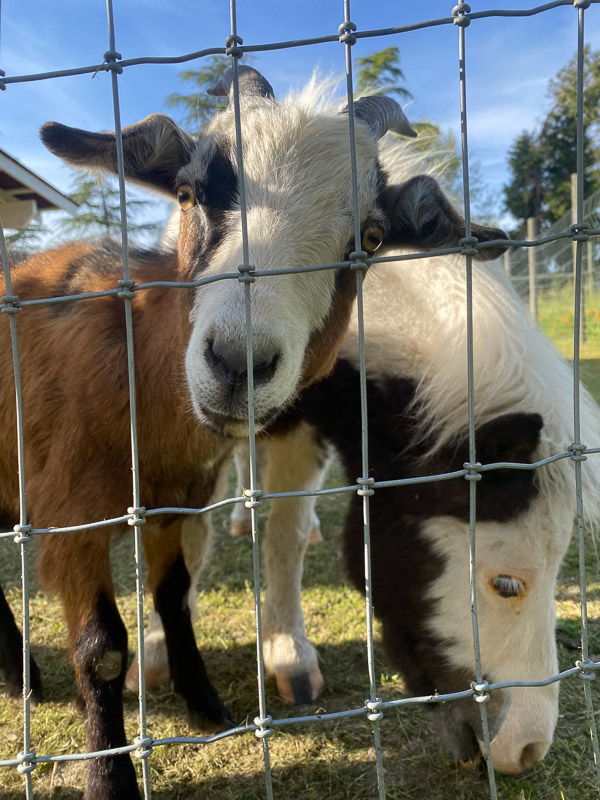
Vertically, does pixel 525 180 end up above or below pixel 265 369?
above

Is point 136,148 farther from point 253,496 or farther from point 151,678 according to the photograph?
point 151,678

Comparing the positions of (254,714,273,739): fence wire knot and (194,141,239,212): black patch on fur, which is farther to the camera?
(194,141,239,212): black patch on fur

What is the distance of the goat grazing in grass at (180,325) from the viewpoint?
5.96ft

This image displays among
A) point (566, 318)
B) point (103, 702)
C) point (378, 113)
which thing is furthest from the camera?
point (566, 318)

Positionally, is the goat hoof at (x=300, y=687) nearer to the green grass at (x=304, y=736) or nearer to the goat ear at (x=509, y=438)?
the green grass at (x=304, y=736)

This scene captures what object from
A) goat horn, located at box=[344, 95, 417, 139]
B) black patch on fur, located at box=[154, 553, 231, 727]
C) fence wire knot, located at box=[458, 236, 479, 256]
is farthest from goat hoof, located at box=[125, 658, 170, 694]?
goat horn, located at box=[344, 95, 417, 139]

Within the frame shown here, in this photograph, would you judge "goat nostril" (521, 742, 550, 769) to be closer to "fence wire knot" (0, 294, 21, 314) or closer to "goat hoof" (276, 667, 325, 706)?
"goat hoof" (276, 667, 325, 706)

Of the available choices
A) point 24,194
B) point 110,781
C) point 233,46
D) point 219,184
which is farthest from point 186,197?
point 24,194

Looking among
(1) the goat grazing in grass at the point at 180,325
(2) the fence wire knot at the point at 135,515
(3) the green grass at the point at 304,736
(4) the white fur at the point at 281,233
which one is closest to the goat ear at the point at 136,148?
(1) the goat grazing in grass at the point at 180,325

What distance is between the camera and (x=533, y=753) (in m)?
2.22

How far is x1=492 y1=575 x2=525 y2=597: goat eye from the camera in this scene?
7.39 ft

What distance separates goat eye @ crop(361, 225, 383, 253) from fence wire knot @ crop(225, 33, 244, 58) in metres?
0.79

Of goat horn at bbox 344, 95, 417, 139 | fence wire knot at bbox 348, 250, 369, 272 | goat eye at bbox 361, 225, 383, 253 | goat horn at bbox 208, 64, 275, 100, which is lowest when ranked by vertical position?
fence wire knot at bbox 348, 250, 369, 272

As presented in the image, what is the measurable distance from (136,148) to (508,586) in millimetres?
2050
